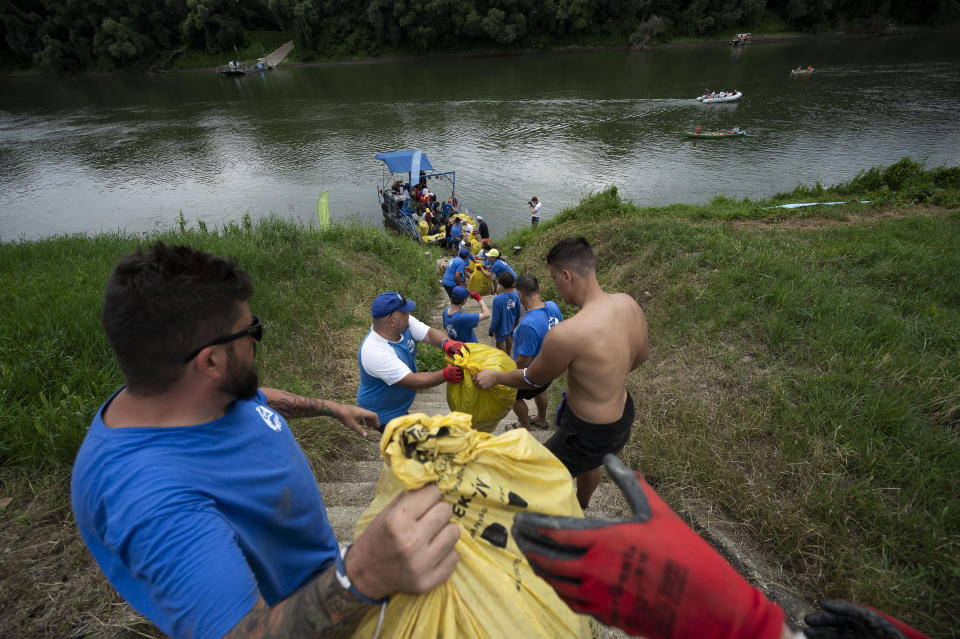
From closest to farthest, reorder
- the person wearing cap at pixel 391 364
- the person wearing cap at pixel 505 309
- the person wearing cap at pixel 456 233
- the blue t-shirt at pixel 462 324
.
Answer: the person wearing cap at pixel 391 364
the blue t-shirt at pixel 462 324
the person wearing cap at pixel 505 309
the person wearing cap at pixel 456 233

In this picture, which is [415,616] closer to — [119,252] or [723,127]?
[119,252]

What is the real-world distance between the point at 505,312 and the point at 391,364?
8.37 ft

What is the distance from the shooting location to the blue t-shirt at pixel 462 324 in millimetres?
4695

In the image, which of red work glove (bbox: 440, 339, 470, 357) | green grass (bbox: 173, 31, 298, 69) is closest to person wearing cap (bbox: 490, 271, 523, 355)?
red work glove (bbox: 440, 339, 470, 357)

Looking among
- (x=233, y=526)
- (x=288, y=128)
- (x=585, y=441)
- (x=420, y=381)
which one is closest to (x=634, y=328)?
(x=585, y=441)

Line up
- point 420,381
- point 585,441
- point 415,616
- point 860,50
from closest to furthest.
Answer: point 415,616, point 585,441, point 420,381, point 860,50

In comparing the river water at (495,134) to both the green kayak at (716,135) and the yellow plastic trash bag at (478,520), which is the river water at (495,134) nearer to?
the green kayak at (716,135)

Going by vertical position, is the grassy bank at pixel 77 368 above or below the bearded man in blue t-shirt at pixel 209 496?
below

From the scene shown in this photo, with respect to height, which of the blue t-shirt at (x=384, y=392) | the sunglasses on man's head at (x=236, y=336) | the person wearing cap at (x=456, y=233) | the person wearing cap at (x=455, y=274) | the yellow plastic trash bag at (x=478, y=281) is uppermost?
the sunglasses on man's head at (x=236, y=336)

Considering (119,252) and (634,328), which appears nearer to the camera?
(634,328)

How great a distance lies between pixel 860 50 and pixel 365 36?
52.1 meters

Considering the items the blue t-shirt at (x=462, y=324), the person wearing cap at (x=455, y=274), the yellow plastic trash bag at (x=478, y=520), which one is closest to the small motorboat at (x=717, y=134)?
the person wearing cap at (x=455, y=274)

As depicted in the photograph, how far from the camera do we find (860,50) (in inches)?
1539

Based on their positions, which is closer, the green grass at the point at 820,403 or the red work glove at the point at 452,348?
the green grass at the point at 820,403
